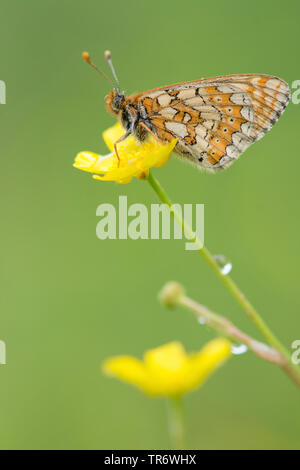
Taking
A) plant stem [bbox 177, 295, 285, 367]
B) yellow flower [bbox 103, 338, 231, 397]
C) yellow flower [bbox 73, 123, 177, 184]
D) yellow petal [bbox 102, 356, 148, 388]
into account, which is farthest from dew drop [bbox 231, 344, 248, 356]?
yellow flower [bbox 73, 123, 177, 184]

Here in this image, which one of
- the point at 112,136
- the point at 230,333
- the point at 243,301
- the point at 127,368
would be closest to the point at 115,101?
the point at 112,136

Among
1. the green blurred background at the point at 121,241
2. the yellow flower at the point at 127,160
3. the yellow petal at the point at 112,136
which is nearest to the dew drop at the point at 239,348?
the yellow flower at the point at 127,160

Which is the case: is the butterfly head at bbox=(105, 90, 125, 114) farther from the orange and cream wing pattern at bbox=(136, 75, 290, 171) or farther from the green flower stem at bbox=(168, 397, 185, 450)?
the green flower stem at bbox=(168, 397, 185, 450)

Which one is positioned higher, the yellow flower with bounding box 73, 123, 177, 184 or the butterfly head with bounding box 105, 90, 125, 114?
the butterfly head with bounding box 105, 90, 125, 114

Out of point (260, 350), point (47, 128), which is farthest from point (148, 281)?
point (260, 350)

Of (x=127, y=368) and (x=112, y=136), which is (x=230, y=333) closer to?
(x=127, y=368)

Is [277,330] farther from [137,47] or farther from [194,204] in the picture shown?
[137,47]
